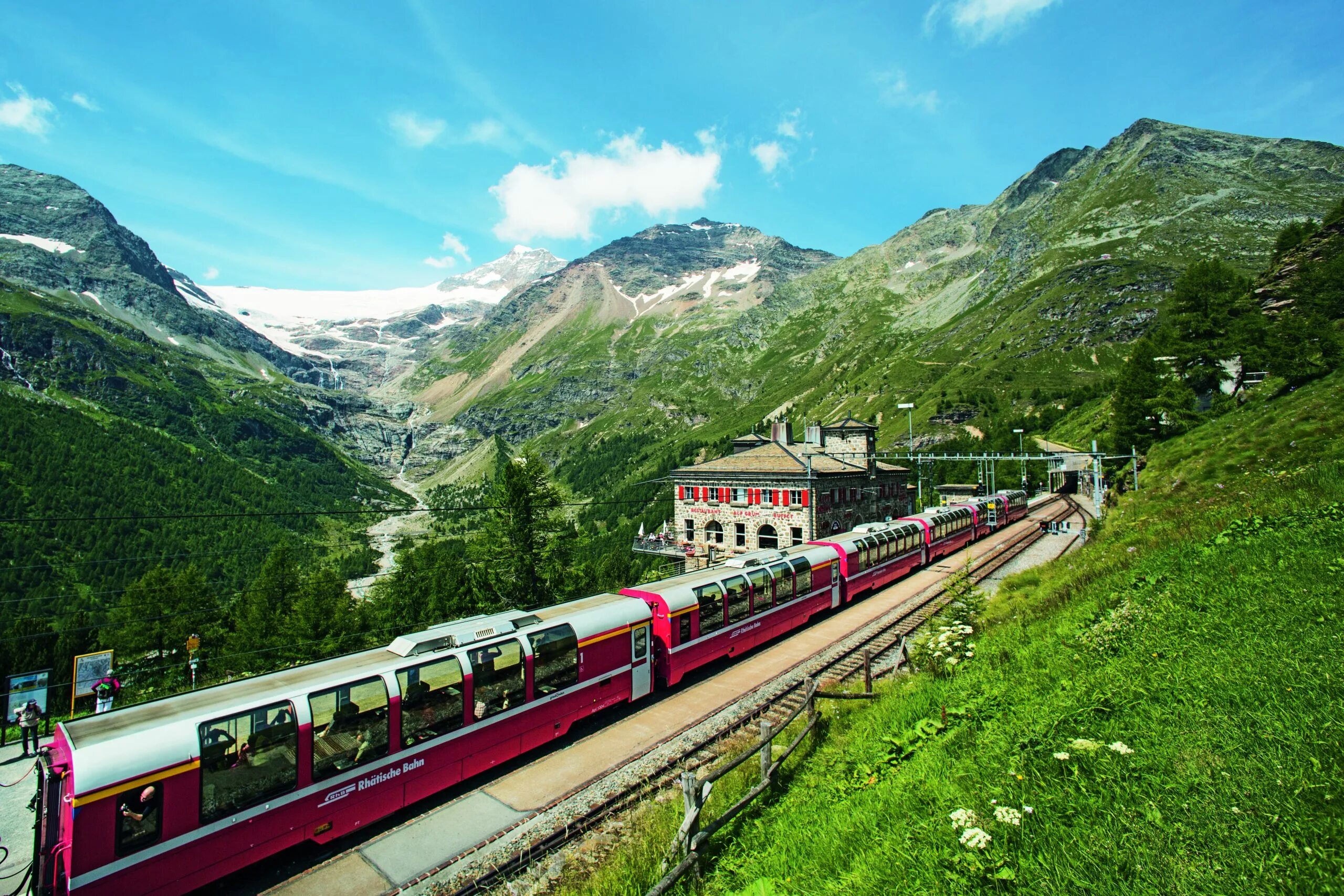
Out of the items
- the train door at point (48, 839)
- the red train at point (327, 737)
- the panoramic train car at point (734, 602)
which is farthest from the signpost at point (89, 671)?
the panoramic train car at point (734, 602)

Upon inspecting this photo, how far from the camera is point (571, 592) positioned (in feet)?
145

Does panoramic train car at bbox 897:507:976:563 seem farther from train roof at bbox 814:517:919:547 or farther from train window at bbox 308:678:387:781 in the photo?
train window at bbox 308:678:387:781

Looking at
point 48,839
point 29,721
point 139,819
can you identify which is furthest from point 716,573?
point 29,721

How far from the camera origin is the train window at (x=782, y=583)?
2522cm

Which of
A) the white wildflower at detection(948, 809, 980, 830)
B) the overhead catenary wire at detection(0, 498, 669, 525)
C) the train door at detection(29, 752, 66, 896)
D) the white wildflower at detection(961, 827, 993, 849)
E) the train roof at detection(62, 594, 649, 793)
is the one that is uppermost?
the overhead catenary wire at detection(0, 498, 669, 525)

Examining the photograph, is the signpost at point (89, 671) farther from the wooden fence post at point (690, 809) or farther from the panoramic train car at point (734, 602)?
the wooden fence post at point (690, 809)

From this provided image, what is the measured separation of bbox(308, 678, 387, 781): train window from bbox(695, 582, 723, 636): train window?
36.1 feet

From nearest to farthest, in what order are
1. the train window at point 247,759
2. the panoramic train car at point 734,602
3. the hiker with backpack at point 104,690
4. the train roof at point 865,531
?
the train window at point 247,759
the hiker with backpack at point 104,690
the panoramic train car at point 734,602
the train roof at point 865,531

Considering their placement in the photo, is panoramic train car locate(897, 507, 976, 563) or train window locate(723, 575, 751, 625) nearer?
train window locate(723, 575, 751, 625)

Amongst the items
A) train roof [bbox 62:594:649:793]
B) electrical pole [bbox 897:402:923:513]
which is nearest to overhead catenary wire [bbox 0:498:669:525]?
train roof [bbox 62:594:649:793]

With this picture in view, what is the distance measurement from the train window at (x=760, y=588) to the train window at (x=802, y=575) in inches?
88.0

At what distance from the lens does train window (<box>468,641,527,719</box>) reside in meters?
14.3

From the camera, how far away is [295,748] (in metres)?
11.3

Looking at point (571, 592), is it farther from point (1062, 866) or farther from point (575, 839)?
point (1062, 866)
